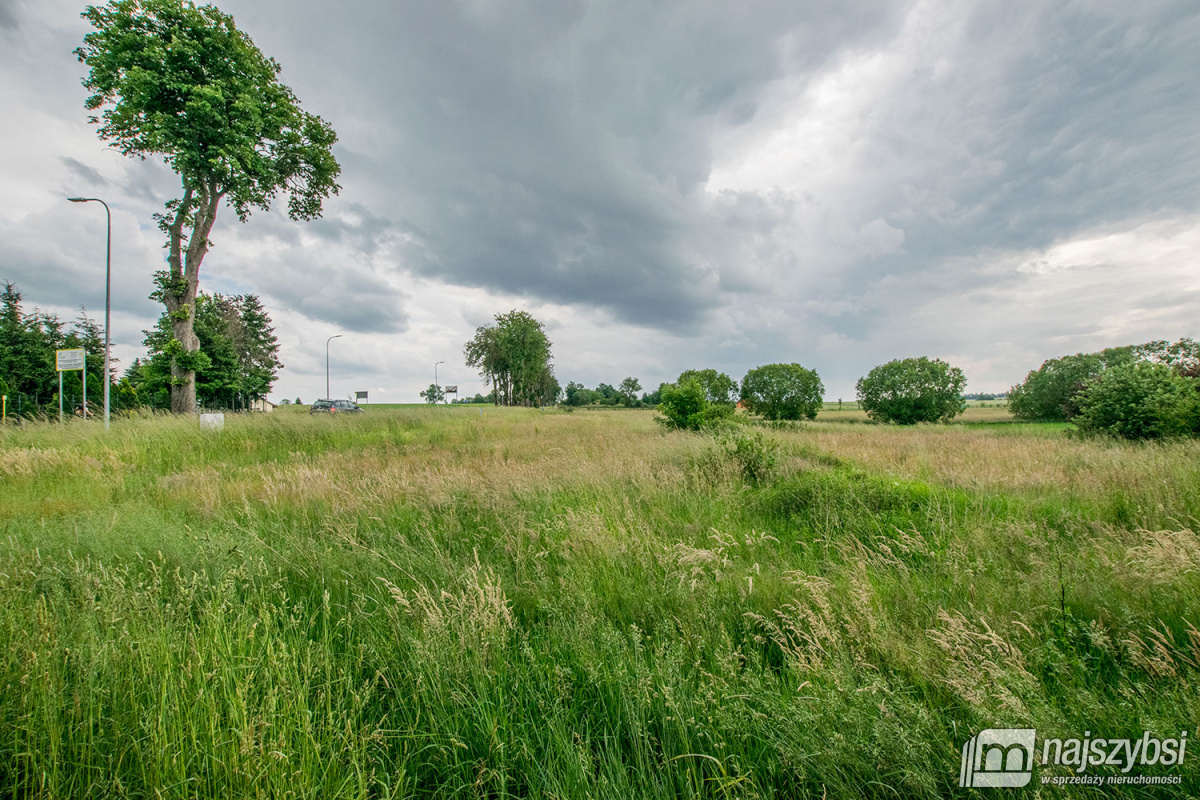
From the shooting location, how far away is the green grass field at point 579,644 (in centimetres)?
170

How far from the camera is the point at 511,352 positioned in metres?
51.5

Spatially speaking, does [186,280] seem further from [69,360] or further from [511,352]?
[511,352]

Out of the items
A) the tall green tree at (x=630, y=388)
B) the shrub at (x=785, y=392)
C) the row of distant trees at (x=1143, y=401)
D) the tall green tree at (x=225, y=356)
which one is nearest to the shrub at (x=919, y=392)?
the shrub at (x=785, y=392)

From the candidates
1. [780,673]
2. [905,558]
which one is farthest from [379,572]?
[905,558]

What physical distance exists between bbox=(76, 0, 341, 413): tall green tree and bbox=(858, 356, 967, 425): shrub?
4681cm

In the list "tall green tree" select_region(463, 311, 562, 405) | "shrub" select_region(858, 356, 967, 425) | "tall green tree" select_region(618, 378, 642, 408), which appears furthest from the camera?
"tall green tree" select_region(618, 378, 642, 408)

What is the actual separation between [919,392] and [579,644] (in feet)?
151

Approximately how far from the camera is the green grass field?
1703 millimetres

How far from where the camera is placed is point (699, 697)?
79.3 inches

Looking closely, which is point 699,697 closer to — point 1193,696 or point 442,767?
point 442,767

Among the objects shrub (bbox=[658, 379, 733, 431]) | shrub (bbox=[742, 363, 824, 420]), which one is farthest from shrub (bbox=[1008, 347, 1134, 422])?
shrub (bbox=[658, 379, 733, 431])

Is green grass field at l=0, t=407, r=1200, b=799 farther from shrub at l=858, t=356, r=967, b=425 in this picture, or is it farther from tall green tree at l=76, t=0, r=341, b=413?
shrub at l=858, t=356, r=967, b=425

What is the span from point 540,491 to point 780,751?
4597 mm

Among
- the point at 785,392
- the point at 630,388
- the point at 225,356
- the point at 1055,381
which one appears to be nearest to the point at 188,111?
the point at 225,356
